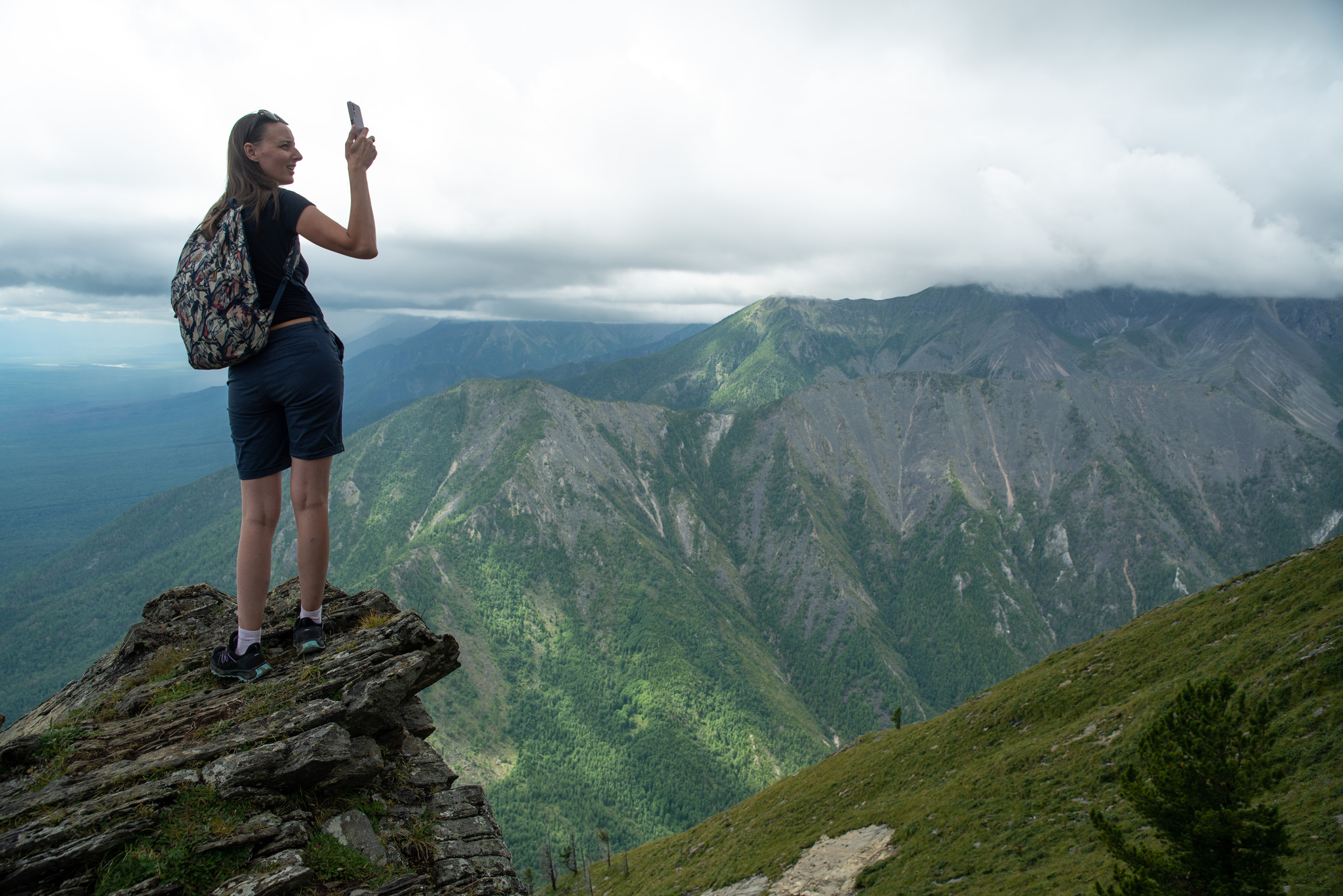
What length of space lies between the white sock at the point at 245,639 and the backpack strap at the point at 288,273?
445 cm

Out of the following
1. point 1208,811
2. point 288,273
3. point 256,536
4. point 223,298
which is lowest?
point 1208,811

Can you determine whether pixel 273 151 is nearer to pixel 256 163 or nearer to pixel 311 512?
pixel 256 163

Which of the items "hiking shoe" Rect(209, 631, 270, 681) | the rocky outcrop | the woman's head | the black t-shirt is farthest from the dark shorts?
the rocky outcrop

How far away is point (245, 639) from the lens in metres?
8.23

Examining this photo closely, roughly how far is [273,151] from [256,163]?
0.25 m

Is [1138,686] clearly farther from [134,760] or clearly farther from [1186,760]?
[134,760]

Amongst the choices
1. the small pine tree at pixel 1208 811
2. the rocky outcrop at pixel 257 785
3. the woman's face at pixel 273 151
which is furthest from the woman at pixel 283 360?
the small pine tree at pixel 1208 811

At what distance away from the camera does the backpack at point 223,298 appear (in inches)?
262

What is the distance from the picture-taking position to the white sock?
8203mm

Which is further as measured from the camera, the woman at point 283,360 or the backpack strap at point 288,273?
the backpack strap at point 288,273

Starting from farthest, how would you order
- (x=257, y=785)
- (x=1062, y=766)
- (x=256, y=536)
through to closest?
(x=1062, y=766) < (x=256, y=536) < (x=257, y=785)

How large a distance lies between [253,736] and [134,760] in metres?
1.17

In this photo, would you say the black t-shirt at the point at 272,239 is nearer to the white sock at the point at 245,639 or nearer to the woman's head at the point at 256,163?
the woman's head at the point at 256,163

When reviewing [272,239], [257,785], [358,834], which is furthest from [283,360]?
[358,834]
